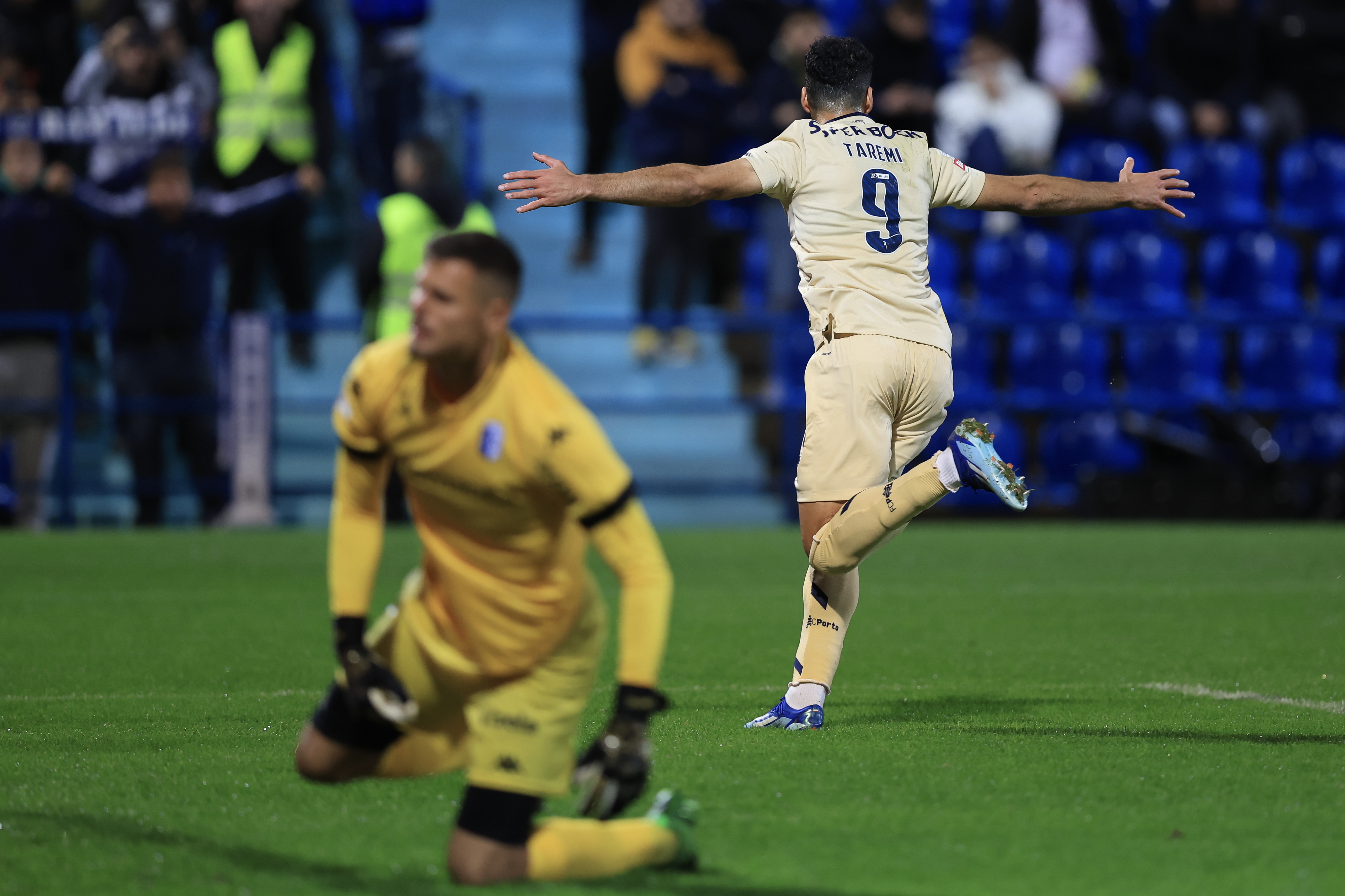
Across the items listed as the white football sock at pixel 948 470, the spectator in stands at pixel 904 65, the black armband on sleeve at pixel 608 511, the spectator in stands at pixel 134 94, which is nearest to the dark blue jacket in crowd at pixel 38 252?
the spectator in stands at pixel 134 94

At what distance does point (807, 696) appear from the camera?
18.5ft

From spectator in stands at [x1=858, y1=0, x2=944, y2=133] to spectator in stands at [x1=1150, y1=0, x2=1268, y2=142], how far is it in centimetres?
262

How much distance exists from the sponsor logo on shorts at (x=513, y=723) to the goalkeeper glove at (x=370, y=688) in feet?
0.53

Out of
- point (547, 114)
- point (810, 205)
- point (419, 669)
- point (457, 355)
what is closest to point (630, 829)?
point (419, 669)


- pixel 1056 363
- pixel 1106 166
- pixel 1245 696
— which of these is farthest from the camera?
pixel 1106 166

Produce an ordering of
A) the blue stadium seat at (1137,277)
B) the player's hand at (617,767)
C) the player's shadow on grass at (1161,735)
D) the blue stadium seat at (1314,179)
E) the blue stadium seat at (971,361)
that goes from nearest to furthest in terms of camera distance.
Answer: the player's hand at (617,767)
the player's shadow on grass at (1161,735)
the blue stadium seat at (971,361)
the blue stadium seat at (1137,277)
the blue stadium seat at (1314,179)

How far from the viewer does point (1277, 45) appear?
1772cm

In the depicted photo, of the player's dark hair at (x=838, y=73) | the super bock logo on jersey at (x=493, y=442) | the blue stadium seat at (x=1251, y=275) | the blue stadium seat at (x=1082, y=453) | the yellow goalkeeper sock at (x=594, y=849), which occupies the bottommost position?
the blue stadium seat at (x=1082, y=453)

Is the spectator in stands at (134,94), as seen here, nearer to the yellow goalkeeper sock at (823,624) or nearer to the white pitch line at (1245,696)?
the yellow goalkeeper sock at (823,624)

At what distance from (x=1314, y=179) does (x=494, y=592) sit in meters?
15.2

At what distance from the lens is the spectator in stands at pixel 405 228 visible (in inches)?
518

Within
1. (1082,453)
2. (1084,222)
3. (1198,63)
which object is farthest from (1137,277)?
(1198,63)

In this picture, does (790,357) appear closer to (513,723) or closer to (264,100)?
(264,100)

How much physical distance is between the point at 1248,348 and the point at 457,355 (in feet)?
44.9
